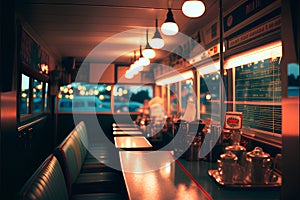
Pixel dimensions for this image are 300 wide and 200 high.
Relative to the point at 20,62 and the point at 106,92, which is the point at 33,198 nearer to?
the point at 20,62

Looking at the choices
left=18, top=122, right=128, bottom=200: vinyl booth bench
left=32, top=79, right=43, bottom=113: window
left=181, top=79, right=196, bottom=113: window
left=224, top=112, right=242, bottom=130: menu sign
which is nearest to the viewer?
left=18, top=122, right=128, bottom=200: vinyl booth bench

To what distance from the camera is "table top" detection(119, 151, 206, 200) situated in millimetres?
1834

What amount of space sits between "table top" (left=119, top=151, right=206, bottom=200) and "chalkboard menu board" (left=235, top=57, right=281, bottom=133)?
1.02 metres

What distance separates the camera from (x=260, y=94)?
306 cm

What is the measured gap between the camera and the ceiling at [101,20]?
3.73m

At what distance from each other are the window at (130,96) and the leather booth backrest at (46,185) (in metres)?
7.30

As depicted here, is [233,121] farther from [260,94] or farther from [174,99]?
[174,99]

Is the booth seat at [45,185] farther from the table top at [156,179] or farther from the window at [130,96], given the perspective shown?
the window at [130,96]

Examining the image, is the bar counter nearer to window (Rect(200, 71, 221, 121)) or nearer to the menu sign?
the menu sign

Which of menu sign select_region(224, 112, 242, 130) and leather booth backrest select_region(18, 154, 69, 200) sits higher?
menu sign select_region(224, 112, 242, 130)

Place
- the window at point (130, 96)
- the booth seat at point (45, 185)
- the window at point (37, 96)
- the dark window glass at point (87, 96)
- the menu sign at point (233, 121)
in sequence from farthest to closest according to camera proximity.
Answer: the window at point (130, 96)
the dark window glass at point (87, 96)
the window at point (37, 96)
the menu sign at point (233, 121)
the booth seat at point (45, 185)

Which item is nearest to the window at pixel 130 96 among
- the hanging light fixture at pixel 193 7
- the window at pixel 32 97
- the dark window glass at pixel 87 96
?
the dark window glass at pixel 87 96

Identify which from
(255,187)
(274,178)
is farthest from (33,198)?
(274,178)

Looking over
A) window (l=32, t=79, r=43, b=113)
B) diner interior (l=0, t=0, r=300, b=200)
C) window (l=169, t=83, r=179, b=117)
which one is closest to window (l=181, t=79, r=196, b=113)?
diner interior (l=0, t=0, r=300, b=200)
